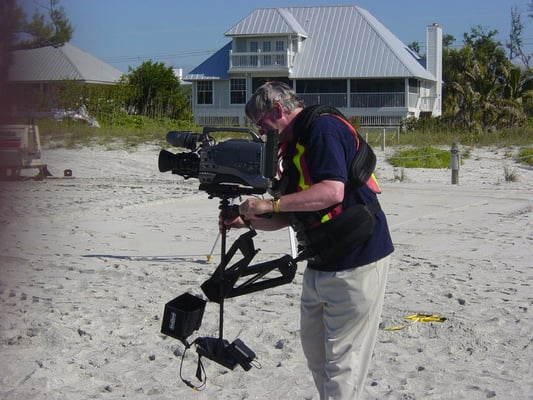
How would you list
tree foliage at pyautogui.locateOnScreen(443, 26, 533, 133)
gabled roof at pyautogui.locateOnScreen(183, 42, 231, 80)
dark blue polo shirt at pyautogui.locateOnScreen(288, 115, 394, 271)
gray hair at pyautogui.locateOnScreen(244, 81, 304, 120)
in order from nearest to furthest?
dark blue polo shirt at pyautogui.locateOnScreen(288, 115, 394, 271), gray hair at pyautogui.locateOnScreen(244, 81, 304, 120), tree foliage at pyautogui.locateOnScreen(443, 26, 533, 133), gabled roof at pyautogui.locateOnScreen(183, 42, 231, 80)

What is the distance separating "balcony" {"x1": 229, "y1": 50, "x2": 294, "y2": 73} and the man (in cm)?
4284

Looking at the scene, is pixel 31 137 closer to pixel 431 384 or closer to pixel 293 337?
pixel 431 384

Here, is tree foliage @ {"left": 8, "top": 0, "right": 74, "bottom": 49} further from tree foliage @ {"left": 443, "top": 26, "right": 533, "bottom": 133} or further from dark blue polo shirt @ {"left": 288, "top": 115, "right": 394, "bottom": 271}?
tree foliage @ {"left": 443, "top": 26, "right": 533, "bottom": 133}

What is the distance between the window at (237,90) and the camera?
46.9 meters

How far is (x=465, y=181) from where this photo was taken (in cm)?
1914

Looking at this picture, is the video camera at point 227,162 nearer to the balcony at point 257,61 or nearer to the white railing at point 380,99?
the white railing at point 380,99

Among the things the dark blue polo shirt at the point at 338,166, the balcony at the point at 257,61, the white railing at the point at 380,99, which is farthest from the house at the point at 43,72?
the balcony at the point at 257,61

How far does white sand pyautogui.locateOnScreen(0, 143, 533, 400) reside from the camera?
10.3 ft

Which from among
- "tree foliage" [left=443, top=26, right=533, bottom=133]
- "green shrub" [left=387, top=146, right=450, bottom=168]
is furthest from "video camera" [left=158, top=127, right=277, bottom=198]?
"tree foliage" [left=443, top=26, right=533, bottom=133]

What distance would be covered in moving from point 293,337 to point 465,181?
14192mm

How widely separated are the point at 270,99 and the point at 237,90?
144 feet

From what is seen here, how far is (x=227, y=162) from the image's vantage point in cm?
329

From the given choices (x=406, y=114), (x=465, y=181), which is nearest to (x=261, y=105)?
(x=465, y=181)

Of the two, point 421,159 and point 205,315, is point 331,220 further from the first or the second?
point 421,159
